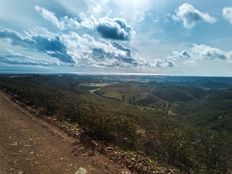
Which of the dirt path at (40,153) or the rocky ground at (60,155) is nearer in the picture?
the dirt path at (40,153)

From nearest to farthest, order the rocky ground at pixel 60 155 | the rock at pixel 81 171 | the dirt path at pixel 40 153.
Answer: the rock at pixel 81 171 < the dirt path at pixel 40 153 < the rocky ground at pixel 60 155

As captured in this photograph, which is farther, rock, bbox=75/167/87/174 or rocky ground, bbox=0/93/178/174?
rocky ground, bbox=0/93/178/174

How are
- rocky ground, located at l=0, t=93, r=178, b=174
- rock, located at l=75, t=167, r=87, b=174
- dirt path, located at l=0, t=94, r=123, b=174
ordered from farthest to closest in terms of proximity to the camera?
rocky ground, located at l=0, t=93, r=178, b=174 < dirt path, located at l=0, t=94, r=123, b=174 < rock, located at l=75, t=167, r=87, b=174

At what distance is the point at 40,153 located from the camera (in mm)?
9617

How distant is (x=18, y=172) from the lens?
7836 millimetres

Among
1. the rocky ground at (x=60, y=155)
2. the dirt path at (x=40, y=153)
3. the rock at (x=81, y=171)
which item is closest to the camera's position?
the rock at (x=81, y=171)

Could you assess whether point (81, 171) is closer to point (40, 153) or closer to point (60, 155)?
point (60, 155)

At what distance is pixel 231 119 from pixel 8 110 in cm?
12253

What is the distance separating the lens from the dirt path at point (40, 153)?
27.0ft

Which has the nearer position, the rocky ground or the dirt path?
the dirt path

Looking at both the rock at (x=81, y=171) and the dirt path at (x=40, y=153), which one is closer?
the rock at (x=81, y=171)

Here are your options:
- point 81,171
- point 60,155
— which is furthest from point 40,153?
point 81,171

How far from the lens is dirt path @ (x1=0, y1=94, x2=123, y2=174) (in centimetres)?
822

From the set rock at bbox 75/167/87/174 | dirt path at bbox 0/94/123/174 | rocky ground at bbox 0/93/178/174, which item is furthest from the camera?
rocky ground at bbox 0/93/178/174
